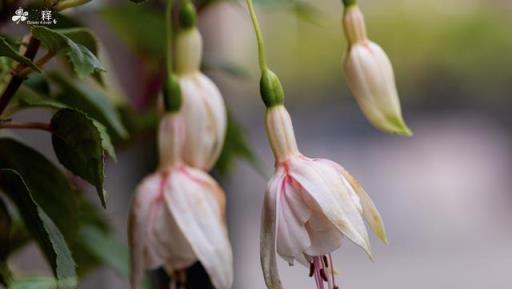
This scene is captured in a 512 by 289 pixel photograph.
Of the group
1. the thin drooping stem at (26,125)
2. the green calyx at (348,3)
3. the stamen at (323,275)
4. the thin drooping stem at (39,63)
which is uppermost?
the green calyx at (348,3)

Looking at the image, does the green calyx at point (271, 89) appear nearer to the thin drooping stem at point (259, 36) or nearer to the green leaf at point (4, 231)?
the thin drooping stem at point (259, 36)

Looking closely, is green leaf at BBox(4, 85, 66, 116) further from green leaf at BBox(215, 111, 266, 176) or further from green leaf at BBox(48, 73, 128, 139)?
green leaf at BBox(215, 111, 266, 176)

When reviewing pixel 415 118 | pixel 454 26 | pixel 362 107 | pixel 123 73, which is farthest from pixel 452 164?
pixel 362 107

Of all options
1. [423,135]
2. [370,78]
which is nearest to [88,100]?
[370,78]

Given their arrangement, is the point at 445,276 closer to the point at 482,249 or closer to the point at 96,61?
the point at 482,249

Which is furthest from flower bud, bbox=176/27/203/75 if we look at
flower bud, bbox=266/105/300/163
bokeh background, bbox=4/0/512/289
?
bokeh background, bbox=4/0/512/289

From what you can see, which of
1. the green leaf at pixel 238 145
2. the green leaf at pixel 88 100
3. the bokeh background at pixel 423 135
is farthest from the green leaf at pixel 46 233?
the bokeh background at pixel 423 135
